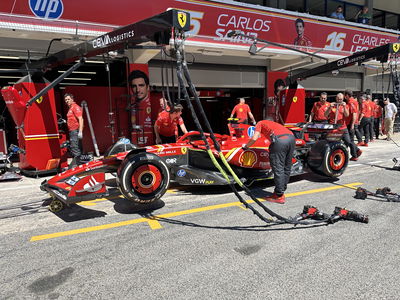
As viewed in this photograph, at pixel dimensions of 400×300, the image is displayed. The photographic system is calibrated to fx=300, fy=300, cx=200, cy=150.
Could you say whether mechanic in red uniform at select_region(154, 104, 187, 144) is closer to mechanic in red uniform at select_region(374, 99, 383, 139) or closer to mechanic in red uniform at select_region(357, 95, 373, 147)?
mechanic in red uniform at select_region(357, 95, 373, 147)

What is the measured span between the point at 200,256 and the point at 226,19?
9158 mm

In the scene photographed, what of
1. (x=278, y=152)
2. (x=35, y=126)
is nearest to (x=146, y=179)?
(x=278, y=152)

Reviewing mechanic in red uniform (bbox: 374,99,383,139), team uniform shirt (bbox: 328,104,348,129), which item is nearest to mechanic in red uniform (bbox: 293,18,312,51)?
mechanic in red uniform (bbox: 374,99,383,139)

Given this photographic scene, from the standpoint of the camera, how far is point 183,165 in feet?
16.6

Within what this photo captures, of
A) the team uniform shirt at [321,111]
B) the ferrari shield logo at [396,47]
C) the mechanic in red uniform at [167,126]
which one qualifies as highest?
the ferrari shield logo at [396,47]

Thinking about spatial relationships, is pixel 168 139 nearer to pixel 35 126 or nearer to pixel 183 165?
pixel 183 165

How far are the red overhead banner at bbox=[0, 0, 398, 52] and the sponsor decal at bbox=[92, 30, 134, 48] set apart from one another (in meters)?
3.57

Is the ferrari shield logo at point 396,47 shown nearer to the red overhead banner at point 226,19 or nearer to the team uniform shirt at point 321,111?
the team uniform shirt at point 321,111

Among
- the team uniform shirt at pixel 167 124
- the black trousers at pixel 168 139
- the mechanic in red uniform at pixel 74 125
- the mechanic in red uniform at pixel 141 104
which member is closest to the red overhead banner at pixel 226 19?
the mechanic in red uniform at pixel 141 104

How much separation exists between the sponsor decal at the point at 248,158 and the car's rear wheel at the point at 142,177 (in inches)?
A: 57.3

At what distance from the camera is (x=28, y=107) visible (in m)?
6.39

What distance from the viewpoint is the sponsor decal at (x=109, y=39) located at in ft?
14.3

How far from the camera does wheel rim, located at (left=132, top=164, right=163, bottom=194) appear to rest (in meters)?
4.18

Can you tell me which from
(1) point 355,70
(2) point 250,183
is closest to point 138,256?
(2) point 250,183
